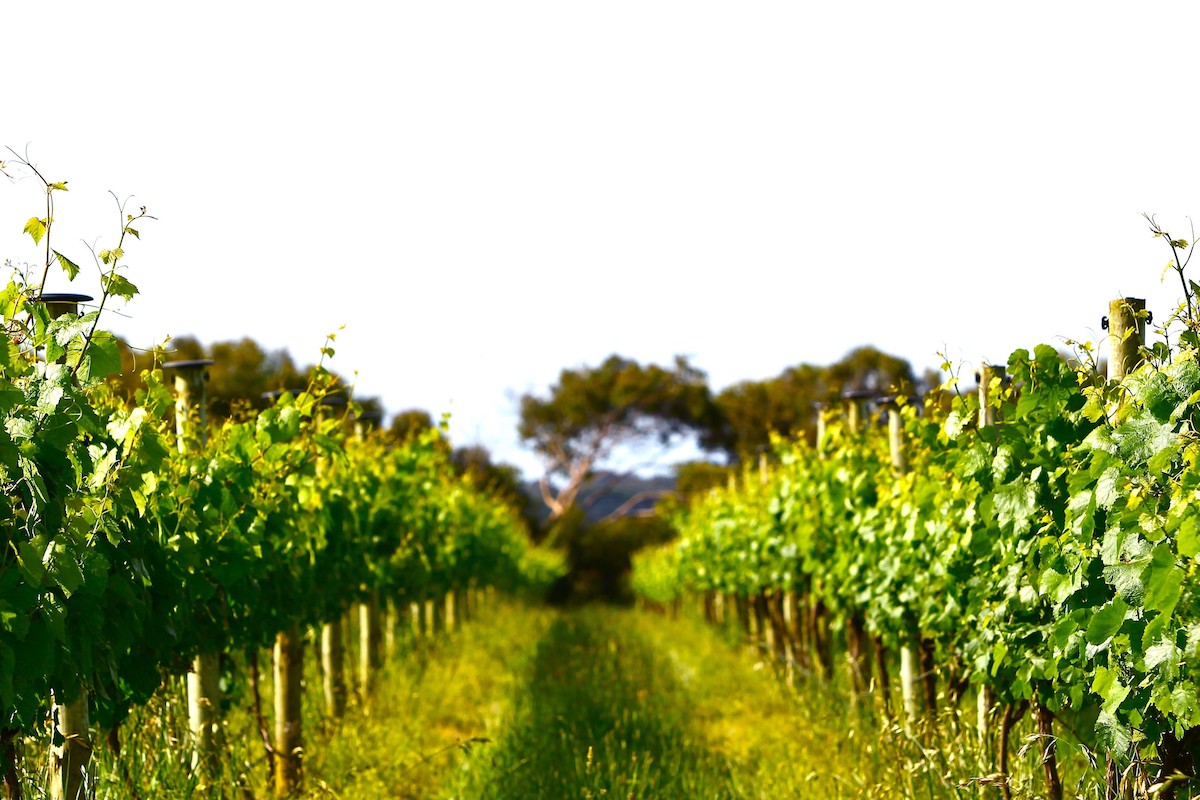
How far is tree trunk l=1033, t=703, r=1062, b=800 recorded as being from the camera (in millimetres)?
4129

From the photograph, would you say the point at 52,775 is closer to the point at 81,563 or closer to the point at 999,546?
the point at 81,563

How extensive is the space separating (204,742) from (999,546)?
132 inches

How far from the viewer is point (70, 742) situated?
3.62 metres

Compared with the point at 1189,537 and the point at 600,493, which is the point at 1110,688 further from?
the point at 600,493

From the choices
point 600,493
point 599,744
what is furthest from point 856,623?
point 600,493

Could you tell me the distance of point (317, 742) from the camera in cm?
658

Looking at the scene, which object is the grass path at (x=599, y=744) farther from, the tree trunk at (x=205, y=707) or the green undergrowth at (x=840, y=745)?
the tree trunk at (x=205, y=707)

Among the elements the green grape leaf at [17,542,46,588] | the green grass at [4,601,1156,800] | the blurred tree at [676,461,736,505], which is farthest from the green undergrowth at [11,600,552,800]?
the blurred tree at [676,461,736,505]

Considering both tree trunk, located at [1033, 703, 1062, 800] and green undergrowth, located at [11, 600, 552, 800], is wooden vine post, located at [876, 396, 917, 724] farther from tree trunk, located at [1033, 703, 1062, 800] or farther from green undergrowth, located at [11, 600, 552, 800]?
green undergrowth, located at [11, 600, 552, 800]

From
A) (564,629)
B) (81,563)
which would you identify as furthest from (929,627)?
(564,629)

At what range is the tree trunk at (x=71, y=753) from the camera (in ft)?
11.6

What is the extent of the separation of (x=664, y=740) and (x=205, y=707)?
290cm

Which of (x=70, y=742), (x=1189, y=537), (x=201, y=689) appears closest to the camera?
(x=1189, y=537)

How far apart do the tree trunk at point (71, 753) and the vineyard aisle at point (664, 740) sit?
6.32ft
